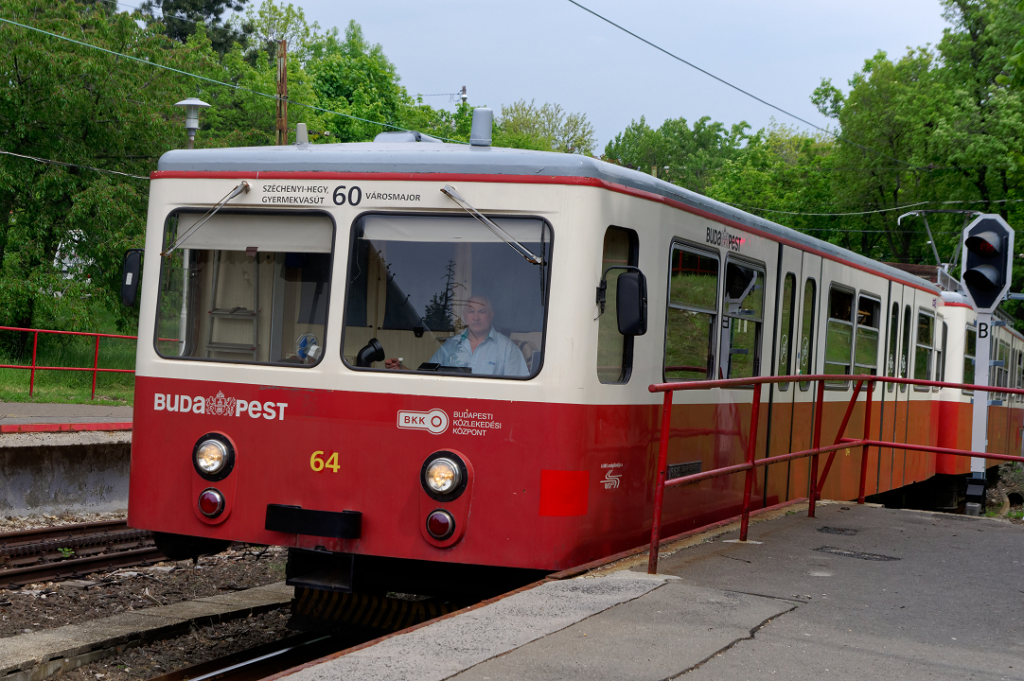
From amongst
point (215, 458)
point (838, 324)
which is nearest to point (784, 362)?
point (838, 324)

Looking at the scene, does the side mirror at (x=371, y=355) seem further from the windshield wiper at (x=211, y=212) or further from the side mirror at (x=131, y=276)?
the side mirror at (x=131, y=276)

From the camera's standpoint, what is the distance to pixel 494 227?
630 centimetres

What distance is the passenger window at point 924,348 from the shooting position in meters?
14.5

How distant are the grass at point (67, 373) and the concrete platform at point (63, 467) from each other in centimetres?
526

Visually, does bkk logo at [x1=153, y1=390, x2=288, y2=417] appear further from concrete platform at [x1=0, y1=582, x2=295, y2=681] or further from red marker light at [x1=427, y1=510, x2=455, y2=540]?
concrete platform at [x1=0, y1=582, x2=295, y2=681]

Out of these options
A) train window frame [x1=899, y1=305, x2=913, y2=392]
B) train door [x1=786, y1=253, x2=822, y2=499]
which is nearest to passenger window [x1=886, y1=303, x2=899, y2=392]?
train window frame [x1=899, y1=305, x2=913, y2=392]

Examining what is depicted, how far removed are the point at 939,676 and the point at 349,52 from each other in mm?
64265

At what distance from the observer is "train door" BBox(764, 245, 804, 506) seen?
31.2 feet

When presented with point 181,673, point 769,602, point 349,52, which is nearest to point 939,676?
point 769,602

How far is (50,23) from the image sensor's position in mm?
25219

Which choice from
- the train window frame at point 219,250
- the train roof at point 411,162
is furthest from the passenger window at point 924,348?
the train window frame at point 219,250

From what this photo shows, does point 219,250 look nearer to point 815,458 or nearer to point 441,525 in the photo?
point 441,525

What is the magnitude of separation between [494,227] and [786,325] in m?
4.26

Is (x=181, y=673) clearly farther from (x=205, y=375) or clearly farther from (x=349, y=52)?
(x=349, y=52)
